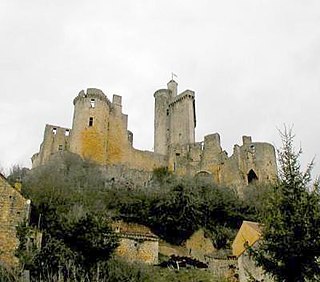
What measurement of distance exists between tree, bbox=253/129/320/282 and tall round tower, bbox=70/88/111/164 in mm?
30642

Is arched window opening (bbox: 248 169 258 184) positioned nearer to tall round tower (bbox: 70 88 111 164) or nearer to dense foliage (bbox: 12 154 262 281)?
dense foliage (bbox: 12 154 262 281)

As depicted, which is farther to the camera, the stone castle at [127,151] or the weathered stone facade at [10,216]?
the stone castle at [127,151]

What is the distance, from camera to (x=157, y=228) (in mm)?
31734

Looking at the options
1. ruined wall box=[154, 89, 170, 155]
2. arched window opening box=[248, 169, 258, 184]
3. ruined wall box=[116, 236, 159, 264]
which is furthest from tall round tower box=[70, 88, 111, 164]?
ruined wall box=[116, 236, 159, 264]

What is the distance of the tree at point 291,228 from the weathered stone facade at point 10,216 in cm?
1133

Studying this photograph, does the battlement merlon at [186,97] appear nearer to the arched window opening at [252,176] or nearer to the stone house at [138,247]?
the arched window opening at [252,176]

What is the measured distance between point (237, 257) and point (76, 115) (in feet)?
76.6

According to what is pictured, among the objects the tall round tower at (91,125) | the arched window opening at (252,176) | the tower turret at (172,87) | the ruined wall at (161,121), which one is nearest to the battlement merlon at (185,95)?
the ruined wall at (161,121)

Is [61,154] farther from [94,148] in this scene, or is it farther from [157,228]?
[157,228]

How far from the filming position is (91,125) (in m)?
44.6

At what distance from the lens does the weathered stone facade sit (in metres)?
20.3

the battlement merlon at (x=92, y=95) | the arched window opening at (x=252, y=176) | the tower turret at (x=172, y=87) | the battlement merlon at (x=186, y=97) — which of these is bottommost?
the arched window opening at (x=252, y=176)

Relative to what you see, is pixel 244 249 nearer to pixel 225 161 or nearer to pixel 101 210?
pixel 101 210

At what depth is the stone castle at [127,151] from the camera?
4378cm
